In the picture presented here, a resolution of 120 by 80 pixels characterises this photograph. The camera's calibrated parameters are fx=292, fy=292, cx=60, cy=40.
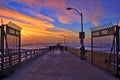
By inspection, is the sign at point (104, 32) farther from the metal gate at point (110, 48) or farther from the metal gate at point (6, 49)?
the metal gate at point (6, 49)

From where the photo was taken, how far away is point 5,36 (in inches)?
697

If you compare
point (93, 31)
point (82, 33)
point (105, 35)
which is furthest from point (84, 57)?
point (105, 35)

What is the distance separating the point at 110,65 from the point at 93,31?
266 inches

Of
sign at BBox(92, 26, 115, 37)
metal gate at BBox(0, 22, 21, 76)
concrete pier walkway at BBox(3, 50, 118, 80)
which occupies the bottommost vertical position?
concrete pier walkway at BBox(3, 50, 118, 80)

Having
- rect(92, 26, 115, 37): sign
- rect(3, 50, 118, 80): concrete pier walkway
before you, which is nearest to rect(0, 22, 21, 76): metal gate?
rect(3, 50, 118, 80): concrete pier walkway

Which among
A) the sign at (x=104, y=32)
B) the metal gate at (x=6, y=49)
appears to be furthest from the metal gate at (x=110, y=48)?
the metal gate at (x=6, y=49)

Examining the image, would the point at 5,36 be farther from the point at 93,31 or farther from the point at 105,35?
the point at 93,31

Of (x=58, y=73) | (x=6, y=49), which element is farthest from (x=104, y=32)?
(x=6, y=49)

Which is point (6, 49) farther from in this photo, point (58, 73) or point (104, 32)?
point (104, 32)

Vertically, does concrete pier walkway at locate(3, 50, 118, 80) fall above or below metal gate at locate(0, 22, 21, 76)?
below

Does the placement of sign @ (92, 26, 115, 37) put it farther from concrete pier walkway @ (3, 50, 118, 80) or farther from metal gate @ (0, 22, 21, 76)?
metal gate @ (0, 22, 21, 76)

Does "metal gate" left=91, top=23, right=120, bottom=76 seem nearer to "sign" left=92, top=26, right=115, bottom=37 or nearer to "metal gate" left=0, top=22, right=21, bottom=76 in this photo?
"sign" left=92, top=26, right=115, bottom=37

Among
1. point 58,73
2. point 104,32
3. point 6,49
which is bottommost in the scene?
point 58,73

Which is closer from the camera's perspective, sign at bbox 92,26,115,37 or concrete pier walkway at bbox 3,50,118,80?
concrete pier walkway at bbox 3,50,118,80
